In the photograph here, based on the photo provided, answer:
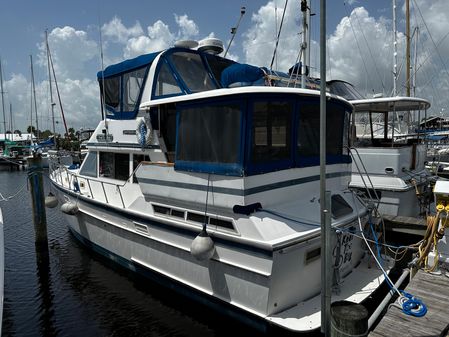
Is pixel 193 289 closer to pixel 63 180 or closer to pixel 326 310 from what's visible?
pixel 326 310

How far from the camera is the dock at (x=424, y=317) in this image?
382cm

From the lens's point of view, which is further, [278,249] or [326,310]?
[278,249]

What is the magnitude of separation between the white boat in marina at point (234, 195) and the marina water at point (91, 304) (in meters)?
0.42

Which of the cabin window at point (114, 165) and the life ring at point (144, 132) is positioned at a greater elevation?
the life ring at point (144, 132)

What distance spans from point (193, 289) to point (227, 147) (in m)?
2.47

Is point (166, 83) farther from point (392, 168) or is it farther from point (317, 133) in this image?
point (392, 168)

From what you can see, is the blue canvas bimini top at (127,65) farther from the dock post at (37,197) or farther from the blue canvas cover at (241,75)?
the dock post at (37,197)

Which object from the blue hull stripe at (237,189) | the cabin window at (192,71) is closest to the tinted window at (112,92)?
the cabin window at (192,71)

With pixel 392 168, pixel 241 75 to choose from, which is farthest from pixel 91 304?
pixel 392 168

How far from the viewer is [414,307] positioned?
422 cm

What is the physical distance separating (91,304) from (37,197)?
416cm

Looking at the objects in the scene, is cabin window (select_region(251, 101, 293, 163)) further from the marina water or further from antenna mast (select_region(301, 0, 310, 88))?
the marina water

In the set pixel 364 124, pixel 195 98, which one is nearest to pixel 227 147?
pixel 195 98

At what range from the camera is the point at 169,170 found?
19.0 ft
